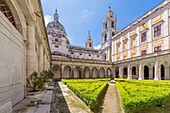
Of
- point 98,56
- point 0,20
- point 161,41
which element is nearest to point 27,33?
point 0,20

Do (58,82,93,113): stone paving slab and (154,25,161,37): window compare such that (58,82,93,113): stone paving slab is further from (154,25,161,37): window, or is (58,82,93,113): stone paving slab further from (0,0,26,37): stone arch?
(154,25,161,37): window

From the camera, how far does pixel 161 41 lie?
75.8 ft

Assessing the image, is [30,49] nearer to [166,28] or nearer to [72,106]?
[72,106]

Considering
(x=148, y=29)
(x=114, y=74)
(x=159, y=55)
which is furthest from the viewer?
(x=114, y=74)

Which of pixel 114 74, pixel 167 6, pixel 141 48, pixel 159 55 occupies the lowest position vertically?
pixel 114 74

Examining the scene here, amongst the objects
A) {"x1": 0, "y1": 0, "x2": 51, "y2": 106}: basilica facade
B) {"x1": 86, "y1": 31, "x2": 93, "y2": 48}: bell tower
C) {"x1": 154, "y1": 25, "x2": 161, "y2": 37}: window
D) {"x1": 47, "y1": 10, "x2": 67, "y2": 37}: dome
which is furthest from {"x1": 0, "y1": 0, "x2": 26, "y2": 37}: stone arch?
{"x1": 86, "y1": 31, "x2": 93, "y2": 48}: bell tower

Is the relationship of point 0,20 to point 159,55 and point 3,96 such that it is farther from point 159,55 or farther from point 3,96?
point 159,55

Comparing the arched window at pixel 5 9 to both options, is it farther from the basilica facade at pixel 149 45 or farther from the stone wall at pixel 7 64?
the basilica facade at pixel 149 45

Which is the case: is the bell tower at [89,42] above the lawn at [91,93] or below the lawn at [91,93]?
above

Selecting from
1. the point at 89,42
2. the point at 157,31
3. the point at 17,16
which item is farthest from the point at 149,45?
the point at 89,42

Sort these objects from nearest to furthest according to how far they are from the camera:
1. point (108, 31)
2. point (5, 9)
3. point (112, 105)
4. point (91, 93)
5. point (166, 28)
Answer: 1. point (5, 9)
2. point (112, 105)
3. point (91, 93)
4. point (166, 28)
5. point (108, 31)

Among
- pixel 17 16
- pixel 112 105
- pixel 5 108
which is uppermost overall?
pixel 17 16

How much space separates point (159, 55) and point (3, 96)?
907 inches

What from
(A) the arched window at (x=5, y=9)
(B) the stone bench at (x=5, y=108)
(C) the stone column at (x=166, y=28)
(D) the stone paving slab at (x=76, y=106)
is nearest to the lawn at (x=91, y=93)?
(D) the stone paving slab at (x=76, y=106)
